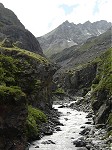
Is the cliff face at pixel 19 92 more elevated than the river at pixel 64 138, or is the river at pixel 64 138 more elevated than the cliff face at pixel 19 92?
the cliff face at pixel 19 92

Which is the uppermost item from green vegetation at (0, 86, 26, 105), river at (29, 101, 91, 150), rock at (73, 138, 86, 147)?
green vegetation at (0, 86, 26, 105)

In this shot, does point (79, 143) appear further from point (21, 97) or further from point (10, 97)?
point (10, 97)

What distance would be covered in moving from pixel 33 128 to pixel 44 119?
49.3 ft

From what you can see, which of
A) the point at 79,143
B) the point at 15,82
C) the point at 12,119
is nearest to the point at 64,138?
the point at 79,143

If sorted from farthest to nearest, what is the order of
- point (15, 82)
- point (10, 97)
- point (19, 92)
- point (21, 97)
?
point (15, 82) → point (19, 92) → point (21, 97) → point (10, 97)

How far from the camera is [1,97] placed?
1832 inches

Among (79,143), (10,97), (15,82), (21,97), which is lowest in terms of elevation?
(79,143)

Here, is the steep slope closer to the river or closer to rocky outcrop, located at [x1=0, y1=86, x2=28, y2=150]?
rocky outcrop, located at [x1=0, y1=86, x2=28, y2=150]

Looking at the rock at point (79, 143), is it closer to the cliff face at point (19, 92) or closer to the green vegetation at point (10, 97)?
the cliff face at point (19, 92)

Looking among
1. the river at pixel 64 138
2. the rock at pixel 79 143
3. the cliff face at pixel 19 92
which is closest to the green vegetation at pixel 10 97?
the cliff face at pixel 19 92

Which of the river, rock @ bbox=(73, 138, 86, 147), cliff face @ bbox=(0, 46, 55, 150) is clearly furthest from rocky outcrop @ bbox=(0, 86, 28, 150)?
rock @ bbox=(73, 138, 86, 147)

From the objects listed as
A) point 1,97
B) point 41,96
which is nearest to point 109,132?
point 1,97

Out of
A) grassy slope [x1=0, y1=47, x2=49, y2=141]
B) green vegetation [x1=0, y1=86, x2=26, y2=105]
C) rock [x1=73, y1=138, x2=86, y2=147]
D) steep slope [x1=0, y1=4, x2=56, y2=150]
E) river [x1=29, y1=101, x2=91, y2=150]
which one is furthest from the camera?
river [x1=29, y1=101, x2=91, y2=150]

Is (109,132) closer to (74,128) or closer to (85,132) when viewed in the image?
(85,132)
